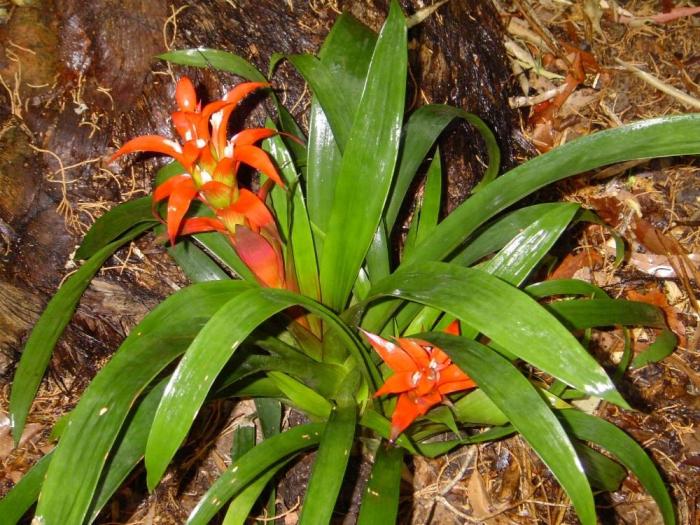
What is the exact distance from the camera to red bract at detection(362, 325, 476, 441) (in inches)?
55.4

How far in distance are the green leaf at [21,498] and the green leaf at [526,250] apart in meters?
1.20

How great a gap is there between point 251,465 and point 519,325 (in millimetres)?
793

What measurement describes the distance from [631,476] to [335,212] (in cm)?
158

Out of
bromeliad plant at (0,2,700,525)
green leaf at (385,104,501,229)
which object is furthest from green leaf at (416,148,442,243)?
green leaf at (385,104,501,229)

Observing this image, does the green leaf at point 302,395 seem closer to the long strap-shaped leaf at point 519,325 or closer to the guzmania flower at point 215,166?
the guzmania flower at point 215,166

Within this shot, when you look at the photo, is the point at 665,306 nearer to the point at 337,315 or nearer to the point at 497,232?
the point at 497,232

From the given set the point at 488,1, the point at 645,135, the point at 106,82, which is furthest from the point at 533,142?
the point at 106,82

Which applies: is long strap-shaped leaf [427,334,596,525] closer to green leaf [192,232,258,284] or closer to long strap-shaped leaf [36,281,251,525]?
long strap-shaped leaf [36,281,251,525]

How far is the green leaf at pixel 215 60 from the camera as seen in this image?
1744 millimetres

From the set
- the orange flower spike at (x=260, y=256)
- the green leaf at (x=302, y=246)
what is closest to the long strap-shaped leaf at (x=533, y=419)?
the orange flower spike at (x=260, y=256)

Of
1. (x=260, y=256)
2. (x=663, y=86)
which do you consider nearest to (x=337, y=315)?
(x=260, y=256)

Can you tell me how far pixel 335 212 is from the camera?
1.56 m

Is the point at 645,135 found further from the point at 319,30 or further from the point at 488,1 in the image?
the point at 488,1

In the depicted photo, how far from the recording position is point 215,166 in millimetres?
1359
